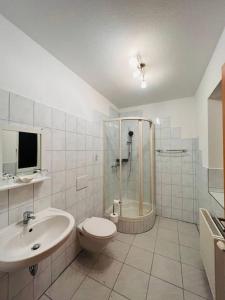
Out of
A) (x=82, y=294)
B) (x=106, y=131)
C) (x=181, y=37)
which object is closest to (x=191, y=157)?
(x=106, y=131)

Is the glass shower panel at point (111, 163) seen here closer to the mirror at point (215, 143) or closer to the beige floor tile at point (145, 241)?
the beige floor tile at point (145, 241)

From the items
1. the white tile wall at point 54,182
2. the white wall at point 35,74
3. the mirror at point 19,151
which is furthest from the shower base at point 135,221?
the white wall at point 35,74

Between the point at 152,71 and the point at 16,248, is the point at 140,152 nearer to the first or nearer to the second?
the point at 152,71

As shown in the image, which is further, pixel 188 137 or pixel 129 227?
pixel 188 137

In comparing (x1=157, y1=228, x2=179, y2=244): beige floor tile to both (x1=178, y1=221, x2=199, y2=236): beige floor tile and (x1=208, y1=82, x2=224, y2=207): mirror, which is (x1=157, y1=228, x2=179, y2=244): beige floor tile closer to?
(x1=178, y1=221, x2=199, y2=236): beige floor tile

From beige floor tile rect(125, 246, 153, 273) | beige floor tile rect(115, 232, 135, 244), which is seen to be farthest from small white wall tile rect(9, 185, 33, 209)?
beige floor tile rect(115, 232, 135, 244)

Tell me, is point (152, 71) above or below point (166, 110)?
above

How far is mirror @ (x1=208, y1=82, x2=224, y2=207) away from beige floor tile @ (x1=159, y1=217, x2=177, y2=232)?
1.08m

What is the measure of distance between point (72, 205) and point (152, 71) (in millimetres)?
1969

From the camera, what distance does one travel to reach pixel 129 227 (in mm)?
2168

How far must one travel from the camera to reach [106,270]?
1.48 meters

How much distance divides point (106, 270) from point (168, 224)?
1.44 meters

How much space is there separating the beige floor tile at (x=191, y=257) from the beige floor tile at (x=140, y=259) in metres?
0.40

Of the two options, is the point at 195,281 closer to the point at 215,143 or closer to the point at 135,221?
the point at 135,221
